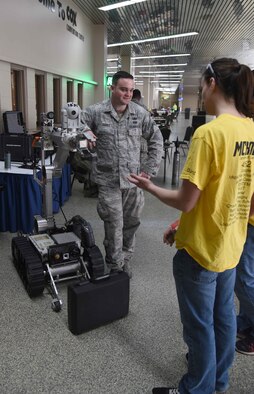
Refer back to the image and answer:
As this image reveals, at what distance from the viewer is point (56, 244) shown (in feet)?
8.52

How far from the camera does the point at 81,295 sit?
1.97 m

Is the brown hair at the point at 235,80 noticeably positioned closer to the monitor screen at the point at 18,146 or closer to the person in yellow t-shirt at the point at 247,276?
the person in yellow t-shirt at the point at 247,276

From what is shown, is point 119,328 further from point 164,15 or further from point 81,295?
point 164,15

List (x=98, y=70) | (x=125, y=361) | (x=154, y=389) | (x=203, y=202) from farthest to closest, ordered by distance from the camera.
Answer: (x=98, y=70) → (x=125, y=361) → (x=154, y=389) → (x=203, y=202)

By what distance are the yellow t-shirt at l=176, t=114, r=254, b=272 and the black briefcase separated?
0.93m

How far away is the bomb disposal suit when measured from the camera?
247 centimetres

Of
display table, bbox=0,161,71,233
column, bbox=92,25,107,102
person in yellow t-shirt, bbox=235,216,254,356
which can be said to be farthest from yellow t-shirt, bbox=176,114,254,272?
column, bbox=92,25,107,102

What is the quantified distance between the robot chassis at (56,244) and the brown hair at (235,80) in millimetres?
1206

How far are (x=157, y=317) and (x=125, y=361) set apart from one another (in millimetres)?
481

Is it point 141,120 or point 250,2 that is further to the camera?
point 250,2

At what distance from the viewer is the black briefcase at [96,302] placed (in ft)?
6.55

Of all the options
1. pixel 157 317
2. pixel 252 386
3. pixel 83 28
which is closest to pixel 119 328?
pixel 157 317

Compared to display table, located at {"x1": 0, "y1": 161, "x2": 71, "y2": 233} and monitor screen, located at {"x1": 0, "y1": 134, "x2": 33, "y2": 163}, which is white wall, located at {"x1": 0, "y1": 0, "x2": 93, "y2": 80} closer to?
monitor screen, located at {"x1": 0, "y1": 134, "x2": 33, "y2": 163}

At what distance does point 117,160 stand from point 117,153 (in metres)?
0.05
